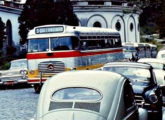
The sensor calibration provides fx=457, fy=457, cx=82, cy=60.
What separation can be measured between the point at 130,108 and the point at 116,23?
210 ft

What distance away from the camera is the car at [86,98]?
268 inches

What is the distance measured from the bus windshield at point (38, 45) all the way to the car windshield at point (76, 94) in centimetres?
1461

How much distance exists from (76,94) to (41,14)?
1644 inches

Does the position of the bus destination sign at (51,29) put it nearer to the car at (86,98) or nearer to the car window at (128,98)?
the car window at (128,98)

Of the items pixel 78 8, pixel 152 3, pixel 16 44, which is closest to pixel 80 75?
pixel 152 3

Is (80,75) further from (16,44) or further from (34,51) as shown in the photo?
(16,44)

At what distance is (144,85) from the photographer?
1195cm

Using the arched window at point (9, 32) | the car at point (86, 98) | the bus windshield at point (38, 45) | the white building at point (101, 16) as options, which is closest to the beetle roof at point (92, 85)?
the car at point (86, 98)

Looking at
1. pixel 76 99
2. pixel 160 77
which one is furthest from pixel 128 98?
pixel 160 77

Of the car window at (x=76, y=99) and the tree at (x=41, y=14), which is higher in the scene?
the tree at (x=41, y=14)

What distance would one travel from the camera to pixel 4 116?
14742mm

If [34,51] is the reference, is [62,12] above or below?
above

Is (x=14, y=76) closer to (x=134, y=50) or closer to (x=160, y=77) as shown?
(x=160, y=77)

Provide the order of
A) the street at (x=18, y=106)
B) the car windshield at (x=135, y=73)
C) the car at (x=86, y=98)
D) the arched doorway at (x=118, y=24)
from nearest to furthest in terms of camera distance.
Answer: the car at (x=86, y=98) < the car windshield at (x=135, y=73) < the street at (x=18, y=106) < the arched doorway at (x=118, y=24)
